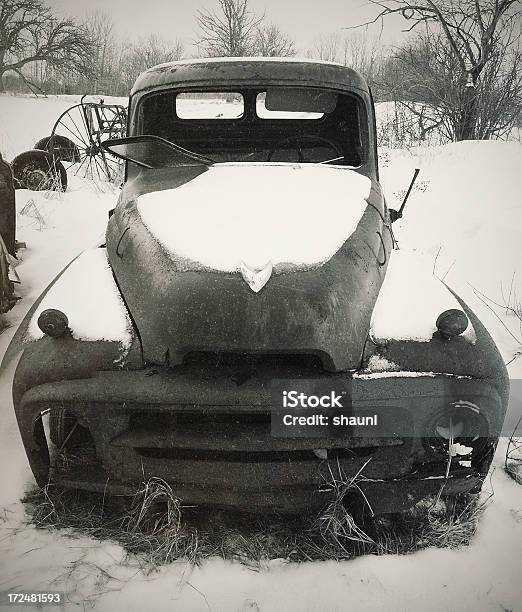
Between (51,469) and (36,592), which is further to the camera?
(51,469)

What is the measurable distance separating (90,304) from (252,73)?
1443 mm

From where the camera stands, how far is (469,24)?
8.38 feet

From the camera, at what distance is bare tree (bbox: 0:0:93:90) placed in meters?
2.14

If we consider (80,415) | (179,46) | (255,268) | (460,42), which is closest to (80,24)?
(179,46)

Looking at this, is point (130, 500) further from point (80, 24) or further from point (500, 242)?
point (500, 242)

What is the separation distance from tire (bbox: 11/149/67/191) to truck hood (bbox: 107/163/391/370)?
4.12 m

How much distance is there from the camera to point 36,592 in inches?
53.9

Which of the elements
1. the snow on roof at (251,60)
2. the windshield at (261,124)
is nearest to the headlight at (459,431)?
the windshield at (261,124)

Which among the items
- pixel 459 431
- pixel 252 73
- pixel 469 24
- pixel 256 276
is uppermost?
pixel 469 24

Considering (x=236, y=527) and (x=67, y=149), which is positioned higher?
(x=67, y=149)

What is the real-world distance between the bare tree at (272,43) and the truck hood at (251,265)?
0.76 metres

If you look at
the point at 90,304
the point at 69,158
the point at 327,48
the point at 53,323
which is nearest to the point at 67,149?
the point at 69,158

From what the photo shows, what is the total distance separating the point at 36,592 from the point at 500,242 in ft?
10.2

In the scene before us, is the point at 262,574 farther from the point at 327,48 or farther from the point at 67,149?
the point at 67,149
